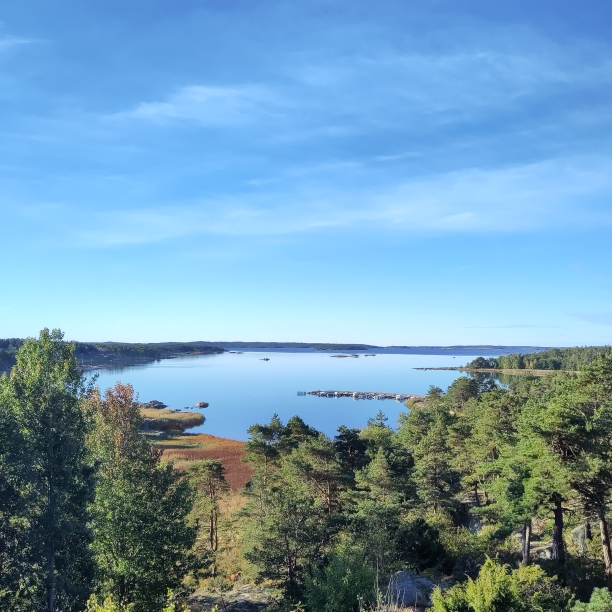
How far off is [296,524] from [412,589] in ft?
16.9

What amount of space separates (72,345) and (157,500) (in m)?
7.09

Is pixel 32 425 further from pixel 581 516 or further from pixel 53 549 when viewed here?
pixel 581 516

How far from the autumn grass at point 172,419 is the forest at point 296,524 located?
170ft

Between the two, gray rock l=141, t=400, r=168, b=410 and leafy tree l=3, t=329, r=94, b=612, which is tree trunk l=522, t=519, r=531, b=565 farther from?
gray rock l=141, t=400, r=168, b=410

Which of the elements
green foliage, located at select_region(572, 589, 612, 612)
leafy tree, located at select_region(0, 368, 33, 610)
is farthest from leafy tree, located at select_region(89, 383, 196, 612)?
green foliage, located at select_region(572, 589, 612, 612)

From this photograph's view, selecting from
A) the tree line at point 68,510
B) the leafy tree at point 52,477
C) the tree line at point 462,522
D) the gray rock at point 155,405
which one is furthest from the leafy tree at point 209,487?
the gray rock at point 155,405

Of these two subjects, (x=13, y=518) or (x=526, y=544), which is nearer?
(x=13, y=518)

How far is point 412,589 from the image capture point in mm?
18641

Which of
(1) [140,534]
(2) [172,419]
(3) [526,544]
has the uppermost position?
(1) [140,534]

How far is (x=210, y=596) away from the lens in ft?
78.6

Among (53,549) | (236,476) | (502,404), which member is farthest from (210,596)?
(236,476)

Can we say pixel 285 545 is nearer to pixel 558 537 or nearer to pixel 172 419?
pixel 558 537

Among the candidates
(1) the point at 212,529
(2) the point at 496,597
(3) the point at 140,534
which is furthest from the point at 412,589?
(1) the point at 212,529

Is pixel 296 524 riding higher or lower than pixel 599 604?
lower
